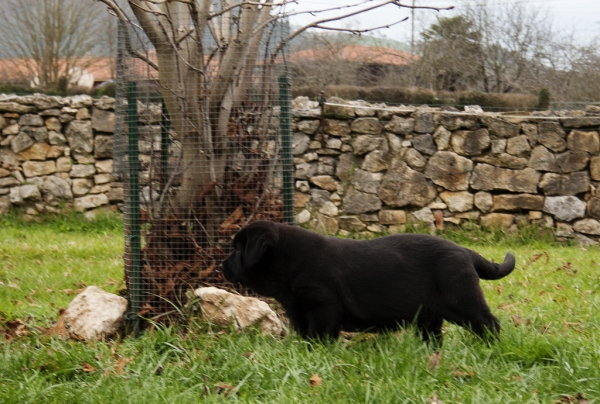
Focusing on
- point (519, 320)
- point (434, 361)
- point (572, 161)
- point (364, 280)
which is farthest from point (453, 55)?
point (434, 361)

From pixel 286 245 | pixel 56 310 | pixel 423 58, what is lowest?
pixel 56 310

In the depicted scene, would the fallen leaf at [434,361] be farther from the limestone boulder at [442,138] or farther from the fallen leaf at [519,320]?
the limestone boulder at [442,138]

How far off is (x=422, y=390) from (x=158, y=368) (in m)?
1.62

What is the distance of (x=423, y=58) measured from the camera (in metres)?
17.9

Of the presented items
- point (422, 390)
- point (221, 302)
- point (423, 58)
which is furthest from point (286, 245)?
point (423, 58)

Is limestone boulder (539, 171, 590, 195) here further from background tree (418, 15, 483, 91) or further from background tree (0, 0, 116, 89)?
background tree (0, 0, 116, 89)

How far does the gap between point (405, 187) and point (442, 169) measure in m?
0.61

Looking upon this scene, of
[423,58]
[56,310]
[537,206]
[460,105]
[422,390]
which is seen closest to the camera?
[422,390]

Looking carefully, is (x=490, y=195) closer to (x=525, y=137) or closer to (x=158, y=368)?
(x=525, y=137)

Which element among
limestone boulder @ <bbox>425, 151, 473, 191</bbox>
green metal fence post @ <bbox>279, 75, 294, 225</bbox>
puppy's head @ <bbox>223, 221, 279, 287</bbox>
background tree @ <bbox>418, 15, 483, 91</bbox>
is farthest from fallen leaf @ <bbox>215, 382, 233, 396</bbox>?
background tree @ <bbox>418, 15, 483, 91</bbox>

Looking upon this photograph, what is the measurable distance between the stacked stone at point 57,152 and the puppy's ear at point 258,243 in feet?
22.9

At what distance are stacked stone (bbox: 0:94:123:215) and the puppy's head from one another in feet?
22.3

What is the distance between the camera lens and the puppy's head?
4637 mm

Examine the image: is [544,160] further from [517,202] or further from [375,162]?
[375,162]
